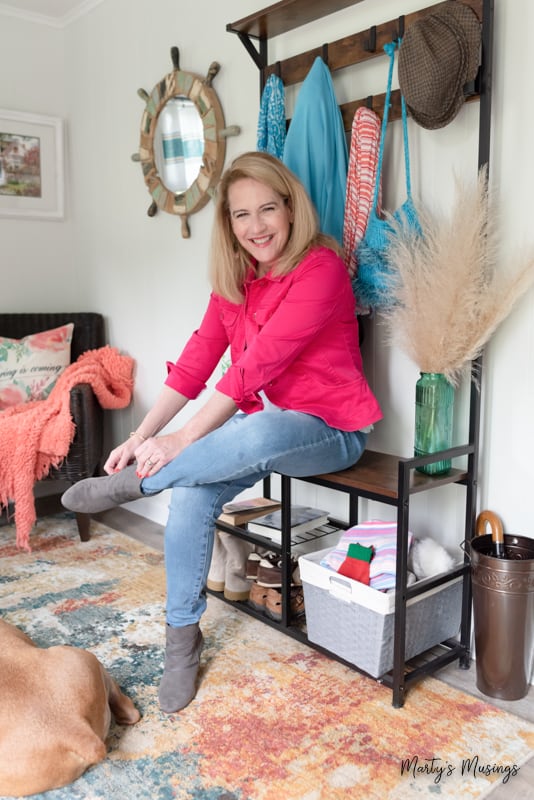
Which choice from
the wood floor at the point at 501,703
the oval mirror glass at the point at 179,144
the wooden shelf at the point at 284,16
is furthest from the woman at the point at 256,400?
A: the oval mirror glass at the point at 179,144

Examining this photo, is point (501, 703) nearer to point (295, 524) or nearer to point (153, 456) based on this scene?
point (295, 524)

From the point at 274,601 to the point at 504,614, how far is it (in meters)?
0.69

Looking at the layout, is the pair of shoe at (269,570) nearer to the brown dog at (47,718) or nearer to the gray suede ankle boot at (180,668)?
the gray suede ankle boot at (180,668)

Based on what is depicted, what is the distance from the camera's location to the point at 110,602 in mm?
2398

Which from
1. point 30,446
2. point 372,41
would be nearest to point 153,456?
point 30,446

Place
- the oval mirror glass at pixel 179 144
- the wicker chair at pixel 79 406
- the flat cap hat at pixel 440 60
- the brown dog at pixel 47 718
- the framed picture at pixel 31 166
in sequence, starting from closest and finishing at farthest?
the brown dog at pixel 47 718 → the flat cap hat at pixel 440 60 → the oval mirror glass at pixel 179 144 → the wicker chair at pixel 79 406 → the framed picture at pixel 31 166

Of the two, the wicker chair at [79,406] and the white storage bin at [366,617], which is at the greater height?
the wicker chair at [79,406]

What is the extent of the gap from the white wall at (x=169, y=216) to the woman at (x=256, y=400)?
0.29 m

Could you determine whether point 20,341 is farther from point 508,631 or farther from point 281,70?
point 508,631

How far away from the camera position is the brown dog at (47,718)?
4.51 ft

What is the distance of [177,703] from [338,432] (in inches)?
31.0

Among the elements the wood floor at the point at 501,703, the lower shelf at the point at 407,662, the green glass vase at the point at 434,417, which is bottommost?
the wood floor at the point at 501,703

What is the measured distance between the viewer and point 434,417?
6.18 ft

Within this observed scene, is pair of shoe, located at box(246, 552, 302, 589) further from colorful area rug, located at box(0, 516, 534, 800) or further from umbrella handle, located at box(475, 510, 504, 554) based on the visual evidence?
umbrella handle, located at box(475, 510, 504, 554)
